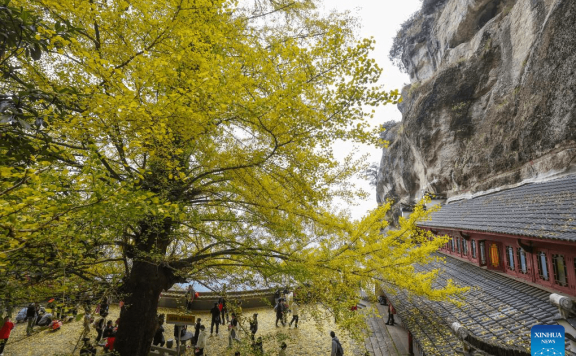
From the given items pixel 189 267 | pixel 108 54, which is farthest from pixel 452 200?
pixel 108 54

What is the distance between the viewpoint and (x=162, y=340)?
10.5m

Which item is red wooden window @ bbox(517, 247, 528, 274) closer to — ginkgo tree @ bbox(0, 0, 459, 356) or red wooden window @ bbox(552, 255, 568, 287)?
red wooden window @ bbox(552, 255, 568, 287)

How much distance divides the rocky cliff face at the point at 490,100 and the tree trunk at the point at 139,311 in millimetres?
14669

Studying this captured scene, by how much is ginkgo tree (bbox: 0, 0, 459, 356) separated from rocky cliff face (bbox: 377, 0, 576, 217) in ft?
30.9

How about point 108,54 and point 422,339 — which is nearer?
point 108,54

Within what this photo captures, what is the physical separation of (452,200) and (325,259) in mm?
16950

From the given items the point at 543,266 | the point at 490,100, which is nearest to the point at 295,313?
the point at 543,266

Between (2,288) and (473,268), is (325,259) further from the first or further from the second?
(473,268)

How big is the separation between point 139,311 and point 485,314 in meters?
8.18

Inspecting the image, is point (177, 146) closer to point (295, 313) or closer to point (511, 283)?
point (511, 283)

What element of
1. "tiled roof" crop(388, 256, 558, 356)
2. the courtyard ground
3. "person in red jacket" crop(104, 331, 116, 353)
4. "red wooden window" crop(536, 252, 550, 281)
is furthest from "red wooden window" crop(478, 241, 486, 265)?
"person in red jacket" crop(104, 331, 116, 353)

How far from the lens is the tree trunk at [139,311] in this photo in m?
5.95

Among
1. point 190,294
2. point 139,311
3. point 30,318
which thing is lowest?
point 30,318

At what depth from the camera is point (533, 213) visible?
7.50 m
